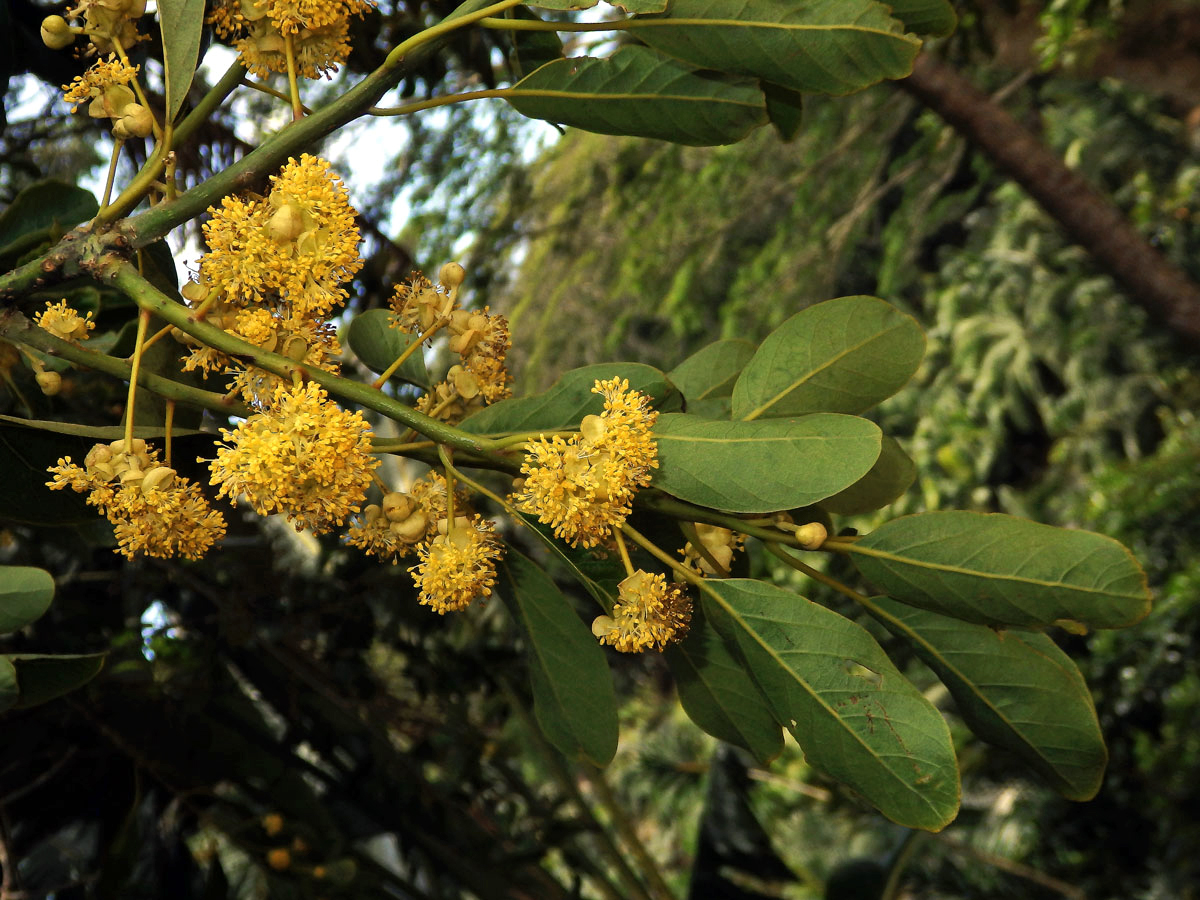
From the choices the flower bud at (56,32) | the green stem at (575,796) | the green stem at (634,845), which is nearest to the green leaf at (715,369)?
the flower bud at (56,32)

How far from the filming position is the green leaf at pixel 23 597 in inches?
20.3

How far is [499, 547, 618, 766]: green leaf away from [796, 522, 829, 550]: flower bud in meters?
0.15

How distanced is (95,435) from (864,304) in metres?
0.42

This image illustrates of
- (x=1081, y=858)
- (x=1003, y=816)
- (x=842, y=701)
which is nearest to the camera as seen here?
(x=842, y=701)

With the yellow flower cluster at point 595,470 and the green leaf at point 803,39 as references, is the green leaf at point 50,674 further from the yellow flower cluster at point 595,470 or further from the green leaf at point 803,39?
the green leaf at point 803,39

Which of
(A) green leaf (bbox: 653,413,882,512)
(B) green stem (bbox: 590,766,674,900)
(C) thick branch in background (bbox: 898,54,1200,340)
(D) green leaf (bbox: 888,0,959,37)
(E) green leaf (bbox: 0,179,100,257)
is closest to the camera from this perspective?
(A) green leaf (bbox: 653,413,882,512)

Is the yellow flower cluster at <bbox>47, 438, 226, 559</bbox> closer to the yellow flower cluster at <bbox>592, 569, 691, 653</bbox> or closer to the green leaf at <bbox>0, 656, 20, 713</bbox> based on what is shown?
the green leaf at <bbox>0, 656, 20, 713</bbox>

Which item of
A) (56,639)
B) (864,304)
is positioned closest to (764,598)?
(864,304)

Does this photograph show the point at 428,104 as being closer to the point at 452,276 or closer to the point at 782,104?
the point at 452,276

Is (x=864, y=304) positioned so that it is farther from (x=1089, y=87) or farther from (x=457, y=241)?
(x=1089, y=87)

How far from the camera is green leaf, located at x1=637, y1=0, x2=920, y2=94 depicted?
1.64 feet

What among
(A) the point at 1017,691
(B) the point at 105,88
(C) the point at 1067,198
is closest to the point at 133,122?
(B) the point at 105,88

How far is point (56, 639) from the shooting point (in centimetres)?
112

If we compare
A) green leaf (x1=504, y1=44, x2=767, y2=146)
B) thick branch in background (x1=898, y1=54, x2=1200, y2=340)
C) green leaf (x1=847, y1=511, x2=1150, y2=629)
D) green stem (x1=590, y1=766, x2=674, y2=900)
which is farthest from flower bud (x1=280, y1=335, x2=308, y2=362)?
thick branch in background (x1=898, y1=54, x2=1200, y2=340)
